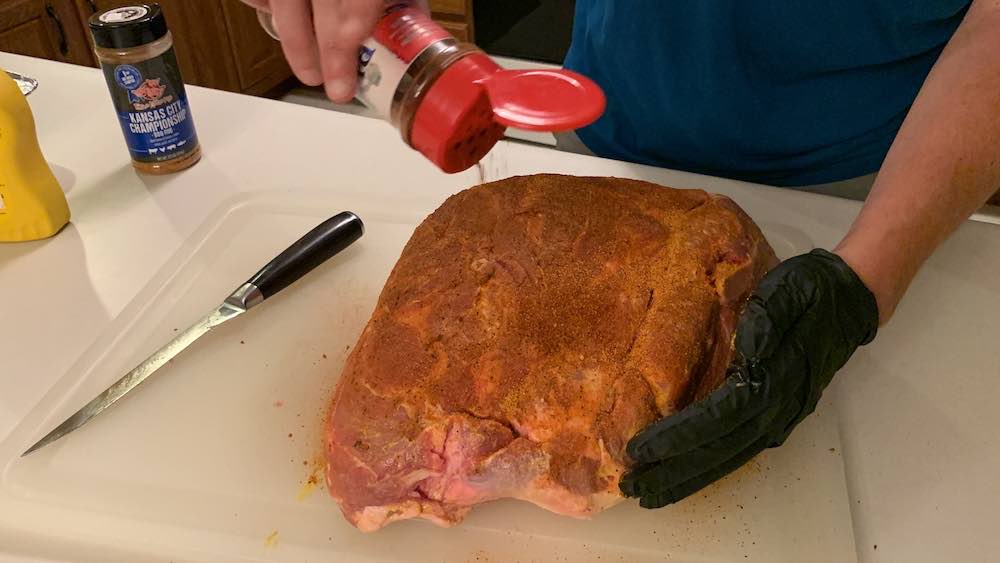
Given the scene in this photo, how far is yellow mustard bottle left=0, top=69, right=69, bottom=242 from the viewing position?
112 cm

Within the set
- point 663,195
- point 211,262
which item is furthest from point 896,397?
point 211,262

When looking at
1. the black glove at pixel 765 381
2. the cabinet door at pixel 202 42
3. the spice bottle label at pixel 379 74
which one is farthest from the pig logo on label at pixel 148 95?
the cabinet door at pixel 202 42

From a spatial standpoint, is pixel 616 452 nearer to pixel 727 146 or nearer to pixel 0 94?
pixel 727 146

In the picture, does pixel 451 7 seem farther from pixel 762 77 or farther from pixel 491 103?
pixel 491 103

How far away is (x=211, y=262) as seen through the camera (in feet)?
3.86

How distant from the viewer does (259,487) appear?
2.95 ft

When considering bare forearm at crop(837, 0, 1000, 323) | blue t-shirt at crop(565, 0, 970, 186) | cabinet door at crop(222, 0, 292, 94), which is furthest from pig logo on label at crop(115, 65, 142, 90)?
cabinet door at crop(222, 0, 292, 94)

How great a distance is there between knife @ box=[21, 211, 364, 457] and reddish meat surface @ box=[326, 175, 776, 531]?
0.60 ft

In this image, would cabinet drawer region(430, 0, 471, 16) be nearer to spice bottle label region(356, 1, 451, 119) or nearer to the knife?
the knife

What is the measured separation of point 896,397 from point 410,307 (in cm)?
64

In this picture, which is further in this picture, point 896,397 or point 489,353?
point 896,397

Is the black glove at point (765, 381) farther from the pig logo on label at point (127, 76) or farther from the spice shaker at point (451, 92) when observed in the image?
the pig logo on label at point (127, 76)

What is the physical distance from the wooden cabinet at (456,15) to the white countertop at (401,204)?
1.81m

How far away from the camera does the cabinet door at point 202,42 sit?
286 cm
